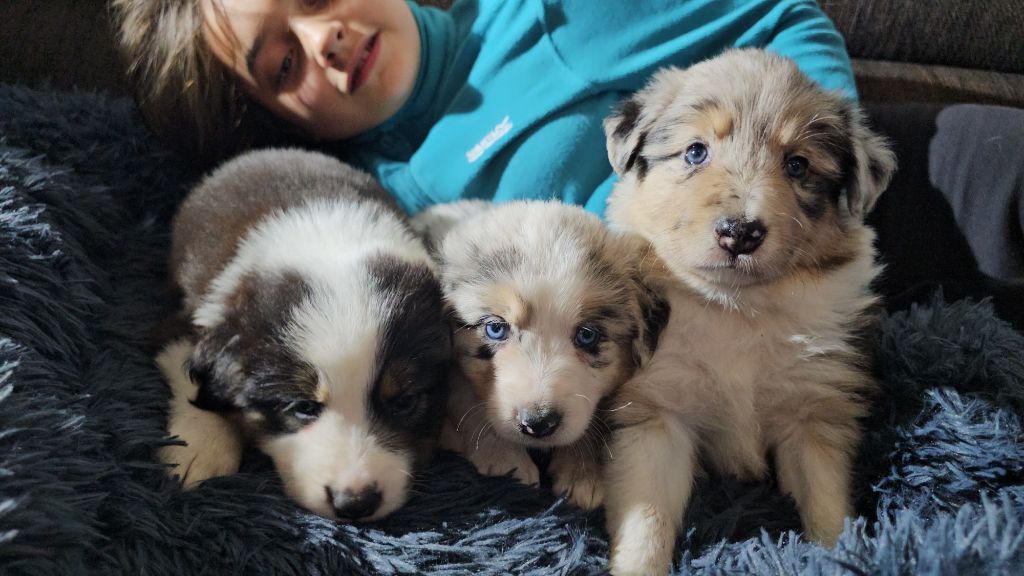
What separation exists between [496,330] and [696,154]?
79 centimetres

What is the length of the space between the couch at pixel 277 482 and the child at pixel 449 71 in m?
0.69

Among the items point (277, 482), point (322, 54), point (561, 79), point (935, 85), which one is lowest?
point (935, 85)

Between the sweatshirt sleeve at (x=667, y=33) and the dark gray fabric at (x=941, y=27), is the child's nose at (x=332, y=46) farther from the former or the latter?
the dark gray fabric at (x=941, y=27)

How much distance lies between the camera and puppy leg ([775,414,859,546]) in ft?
6.60

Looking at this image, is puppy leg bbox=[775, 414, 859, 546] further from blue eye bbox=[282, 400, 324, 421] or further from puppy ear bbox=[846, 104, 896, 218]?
blue eye bbox=[282, 400, 324, 421]

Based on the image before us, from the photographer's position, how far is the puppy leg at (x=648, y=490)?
A: 189cm

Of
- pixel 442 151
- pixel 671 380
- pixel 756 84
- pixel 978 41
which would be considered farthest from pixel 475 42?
pixel 978 41

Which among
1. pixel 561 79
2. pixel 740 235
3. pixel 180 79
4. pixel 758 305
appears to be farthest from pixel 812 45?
pixel 180 79

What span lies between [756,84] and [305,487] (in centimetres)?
169

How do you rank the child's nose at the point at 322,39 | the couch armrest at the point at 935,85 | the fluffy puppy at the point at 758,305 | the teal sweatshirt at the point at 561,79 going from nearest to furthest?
the fluffy puppy at the point at 758,305 → the child's nose at the point at 322,39 → the teal sweatshirt at the point at 561,79 → the couch armrest at the point at 935,85

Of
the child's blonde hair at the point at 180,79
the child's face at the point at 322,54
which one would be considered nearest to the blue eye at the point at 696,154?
the child's face at the point at 322,54

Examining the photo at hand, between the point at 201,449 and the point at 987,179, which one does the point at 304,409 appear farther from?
the point at 987,179

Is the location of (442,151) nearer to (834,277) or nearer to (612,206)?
(612,206)

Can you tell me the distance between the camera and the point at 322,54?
291 cm
